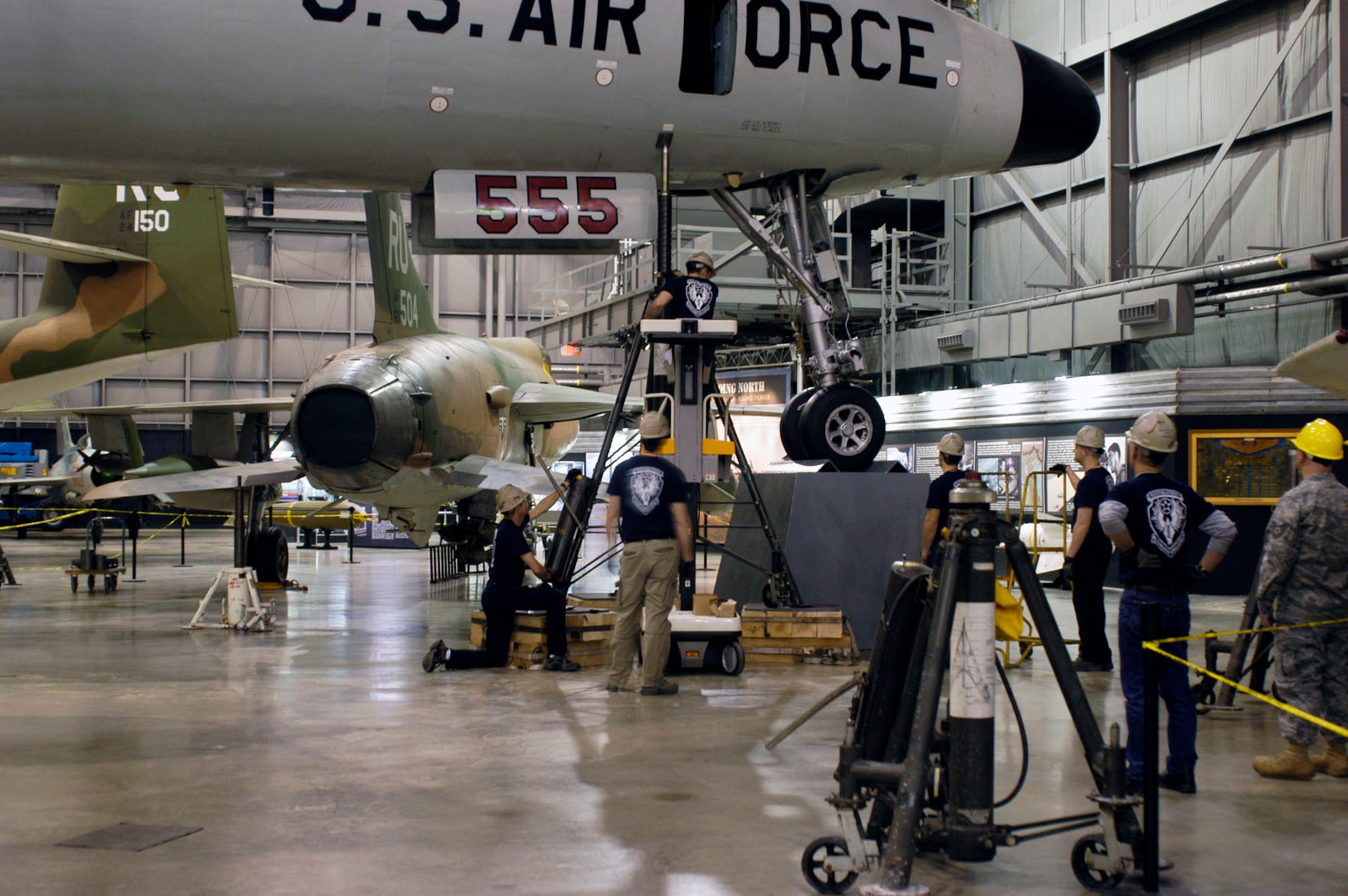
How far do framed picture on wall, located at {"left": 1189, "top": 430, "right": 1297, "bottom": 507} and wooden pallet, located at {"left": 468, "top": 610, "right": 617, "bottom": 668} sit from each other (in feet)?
31.8

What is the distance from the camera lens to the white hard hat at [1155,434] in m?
5.17

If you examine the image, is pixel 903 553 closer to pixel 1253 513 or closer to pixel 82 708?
pixel 82 708

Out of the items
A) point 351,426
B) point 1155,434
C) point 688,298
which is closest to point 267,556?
point 351,426

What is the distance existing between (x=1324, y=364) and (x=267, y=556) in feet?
45.7

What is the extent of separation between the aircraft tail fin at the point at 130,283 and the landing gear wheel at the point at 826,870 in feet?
37.1

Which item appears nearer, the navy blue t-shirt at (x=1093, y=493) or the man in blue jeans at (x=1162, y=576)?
the man in blue jeans at (x=1162, y=576)

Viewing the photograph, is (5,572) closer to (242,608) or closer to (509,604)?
(242,608)

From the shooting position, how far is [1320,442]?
5430 mm

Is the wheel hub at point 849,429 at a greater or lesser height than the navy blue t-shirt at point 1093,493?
greater

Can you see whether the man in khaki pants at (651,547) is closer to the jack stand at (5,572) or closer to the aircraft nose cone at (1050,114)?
the aircraft nose cone at (1050,114)

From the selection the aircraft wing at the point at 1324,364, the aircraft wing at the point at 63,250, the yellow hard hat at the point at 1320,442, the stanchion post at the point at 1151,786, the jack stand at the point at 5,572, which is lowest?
the jack stand at the point at 5,572

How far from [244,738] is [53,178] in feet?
12.4

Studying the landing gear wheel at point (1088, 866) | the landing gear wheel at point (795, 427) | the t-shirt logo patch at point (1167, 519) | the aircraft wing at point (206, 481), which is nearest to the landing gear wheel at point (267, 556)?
the aircraft wing at point (206, 481)

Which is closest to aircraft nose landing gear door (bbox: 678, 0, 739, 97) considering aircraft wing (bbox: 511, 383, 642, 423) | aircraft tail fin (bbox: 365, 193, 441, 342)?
aircraft tail fin (bbox: 365, 193, 441, 342)
